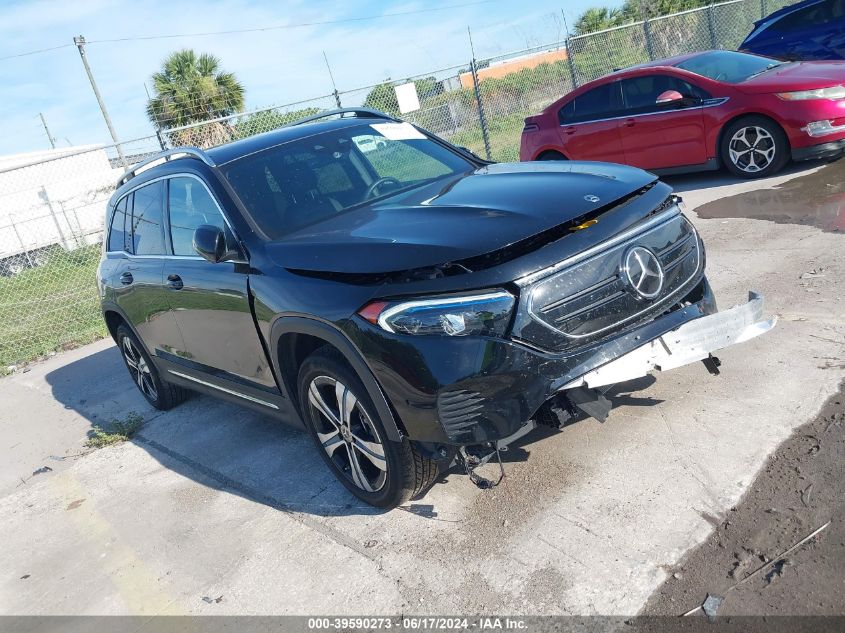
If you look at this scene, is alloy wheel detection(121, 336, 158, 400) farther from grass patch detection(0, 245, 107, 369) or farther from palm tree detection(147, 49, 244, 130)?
palm tree detection(147, 49, 244, 130)

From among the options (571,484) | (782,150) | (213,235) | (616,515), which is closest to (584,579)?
(616,515)

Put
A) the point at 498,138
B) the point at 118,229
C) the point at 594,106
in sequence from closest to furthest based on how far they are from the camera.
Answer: the point at 118,229, the point at 594,106, the point at 498,138

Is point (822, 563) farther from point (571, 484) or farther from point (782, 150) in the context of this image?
point (782, 150)

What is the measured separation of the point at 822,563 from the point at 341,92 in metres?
10.4

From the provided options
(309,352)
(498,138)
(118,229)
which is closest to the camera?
(309,352)

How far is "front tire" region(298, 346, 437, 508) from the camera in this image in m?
3.46

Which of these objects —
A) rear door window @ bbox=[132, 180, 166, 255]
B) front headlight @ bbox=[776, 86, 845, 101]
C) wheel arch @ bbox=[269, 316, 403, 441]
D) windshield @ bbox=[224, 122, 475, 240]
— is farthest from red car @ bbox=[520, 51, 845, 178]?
wheel arch @ bbox=[269, 316, 403, 441]

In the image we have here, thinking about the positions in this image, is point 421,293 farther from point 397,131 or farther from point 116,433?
point 116,433

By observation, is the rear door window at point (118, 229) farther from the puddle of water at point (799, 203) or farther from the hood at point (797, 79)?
the hood at point (797, 79)

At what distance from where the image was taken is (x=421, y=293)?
10.2 ft

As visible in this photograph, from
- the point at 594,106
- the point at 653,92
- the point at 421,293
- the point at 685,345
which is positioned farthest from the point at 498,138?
the point at 421,293

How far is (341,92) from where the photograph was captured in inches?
Result: 464

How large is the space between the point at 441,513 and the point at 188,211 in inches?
94.4

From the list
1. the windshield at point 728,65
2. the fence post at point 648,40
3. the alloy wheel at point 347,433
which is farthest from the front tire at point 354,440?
the fence post at point 648,40
